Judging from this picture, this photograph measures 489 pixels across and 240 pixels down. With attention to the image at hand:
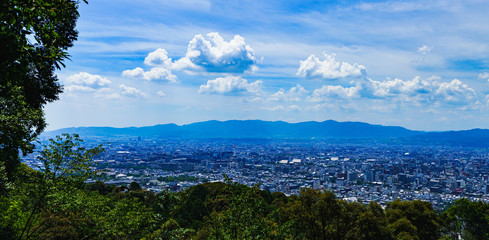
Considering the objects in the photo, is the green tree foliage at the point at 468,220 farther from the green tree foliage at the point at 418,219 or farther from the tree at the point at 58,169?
the tree at the point at 58,169

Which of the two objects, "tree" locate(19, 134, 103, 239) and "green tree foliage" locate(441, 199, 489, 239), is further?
Result: "green tree foliage" locate(441, 199, 489, 239)

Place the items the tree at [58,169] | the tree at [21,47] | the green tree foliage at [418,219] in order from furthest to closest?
the green tree foliage at [418,219] → the tree at [58,169] → the tree at [21,47]

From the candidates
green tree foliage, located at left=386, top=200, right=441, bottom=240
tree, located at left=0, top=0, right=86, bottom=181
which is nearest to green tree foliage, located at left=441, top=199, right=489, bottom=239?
green tree foliage, located at left=386, top=200, right=441, bottom=240

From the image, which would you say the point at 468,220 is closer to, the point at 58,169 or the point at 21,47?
the point at 58,169

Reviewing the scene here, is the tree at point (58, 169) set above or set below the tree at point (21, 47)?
below

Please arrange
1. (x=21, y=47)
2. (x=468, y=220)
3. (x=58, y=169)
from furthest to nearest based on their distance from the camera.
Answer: (x=468, y=220)
(x=58, y=169)
(x=21, y=47)

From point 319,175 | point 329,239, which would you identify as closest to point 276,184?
point 319,175

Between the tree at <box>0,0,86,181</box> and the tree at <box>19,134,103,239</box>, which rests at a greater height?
the tree at <box>0,0,86,181</box>

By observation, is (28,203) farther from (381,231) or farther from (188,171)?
(188,171)

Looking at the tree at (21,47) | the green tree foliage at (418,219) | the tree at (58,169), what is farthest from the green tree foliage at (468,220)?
the tree at (21,47)

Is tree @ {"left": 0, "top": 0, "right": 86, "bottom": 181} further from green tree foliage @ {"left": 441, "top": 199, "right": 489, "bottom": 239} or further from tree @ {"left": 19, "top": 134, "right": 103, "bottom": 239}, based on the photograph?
green tree foliage @ {"left": 441, "top": 199, "right": 489, "bottom": 239}

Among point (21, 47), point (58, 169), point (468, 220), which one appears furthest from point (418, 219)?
point (21, 47)
